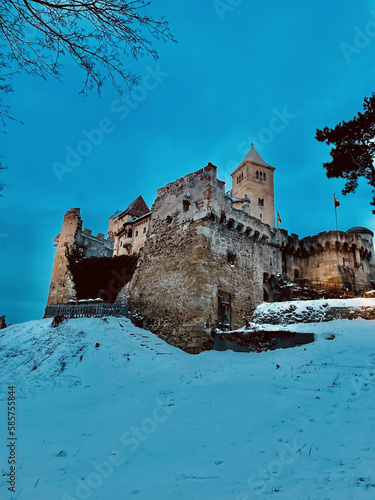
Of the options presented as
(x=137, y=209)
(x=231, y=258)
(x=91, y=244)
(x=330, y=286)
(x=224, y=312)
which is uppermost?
(x=137, y=209)

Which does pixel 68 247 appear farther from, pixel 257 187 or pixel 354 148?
pixel 257 187

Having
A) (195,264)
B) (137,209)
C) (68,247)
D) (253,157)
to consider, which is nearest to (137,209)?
(137,209)

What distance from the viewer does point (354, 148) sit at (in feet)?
55.6

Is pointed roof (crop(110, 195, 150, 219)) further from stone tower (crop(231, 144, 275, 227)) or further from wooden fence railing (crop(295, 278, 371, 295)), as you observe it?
wooden fence railing (crop(295, 278, 371, 295))

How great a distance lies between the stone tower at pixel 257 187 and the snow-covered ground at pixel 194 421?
35.8 m

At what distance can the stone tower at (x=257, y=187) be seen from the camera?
157 ft

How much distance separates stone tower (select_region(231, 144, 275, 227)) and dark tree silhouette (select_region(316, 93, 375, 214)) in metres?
29.4

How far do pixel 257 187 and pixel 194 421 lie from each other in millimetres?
45301

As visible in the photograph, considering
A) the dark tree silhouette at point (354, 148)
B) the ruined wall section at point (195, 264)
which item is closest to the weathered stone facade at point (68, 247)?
the ruined wall section at point (195, 264)

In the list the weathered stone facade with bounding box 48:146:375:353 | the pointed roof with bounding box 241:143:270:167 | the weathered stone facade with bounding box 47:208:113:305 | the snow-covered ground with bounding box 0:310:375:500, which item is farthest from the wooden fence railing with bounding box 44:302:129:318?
the pointed roof with bounding box 241:143:270:167

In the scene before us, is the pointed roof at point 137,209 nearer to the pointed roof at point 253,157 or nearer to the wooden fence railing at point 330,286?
the pointed roof at point 253,157

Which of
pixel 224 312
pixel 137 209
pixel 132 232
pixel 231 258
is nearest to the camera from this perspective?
pixel 224 312

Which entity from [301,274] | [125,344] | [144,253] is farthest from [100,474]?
[301,274]

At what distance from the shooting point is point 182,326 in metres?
15.9
